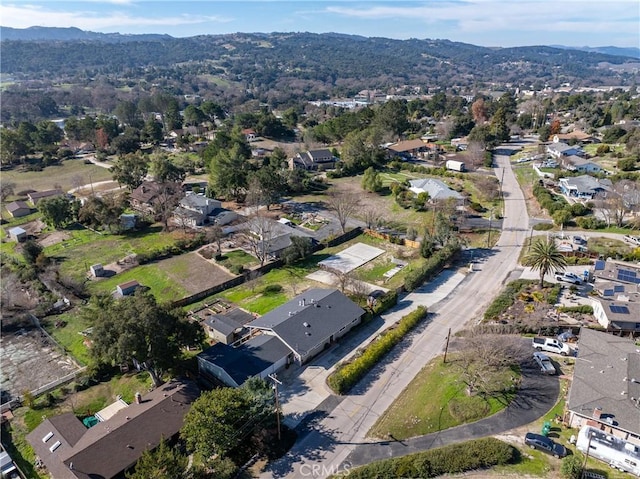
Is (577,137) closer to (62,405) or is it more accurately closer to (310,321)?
(310,321)

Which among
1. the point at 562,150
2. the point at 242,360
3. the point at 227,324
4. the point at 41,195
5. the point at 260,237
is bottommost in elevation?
the point at 41,195

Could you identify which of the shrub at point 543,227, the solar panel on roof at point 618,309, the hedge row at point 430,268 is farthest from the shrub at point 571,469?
the shrub at point 543,227

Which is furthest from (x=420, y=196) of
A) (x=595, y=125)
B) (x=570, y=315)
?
(x=595, y=125)

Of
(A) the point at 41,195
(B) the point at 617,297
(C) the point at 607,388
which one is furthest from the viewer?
(A) the point at 41,195

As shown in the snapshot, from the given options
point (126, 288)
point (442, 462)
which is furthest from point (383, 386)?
point (126, 288)

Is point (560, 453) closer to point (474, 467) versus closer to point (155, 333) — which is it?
point (474, 467)

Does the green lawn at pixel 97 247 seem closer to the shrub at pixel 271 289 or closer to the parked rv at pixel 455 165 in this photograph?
the shrub at pixel 271 289
